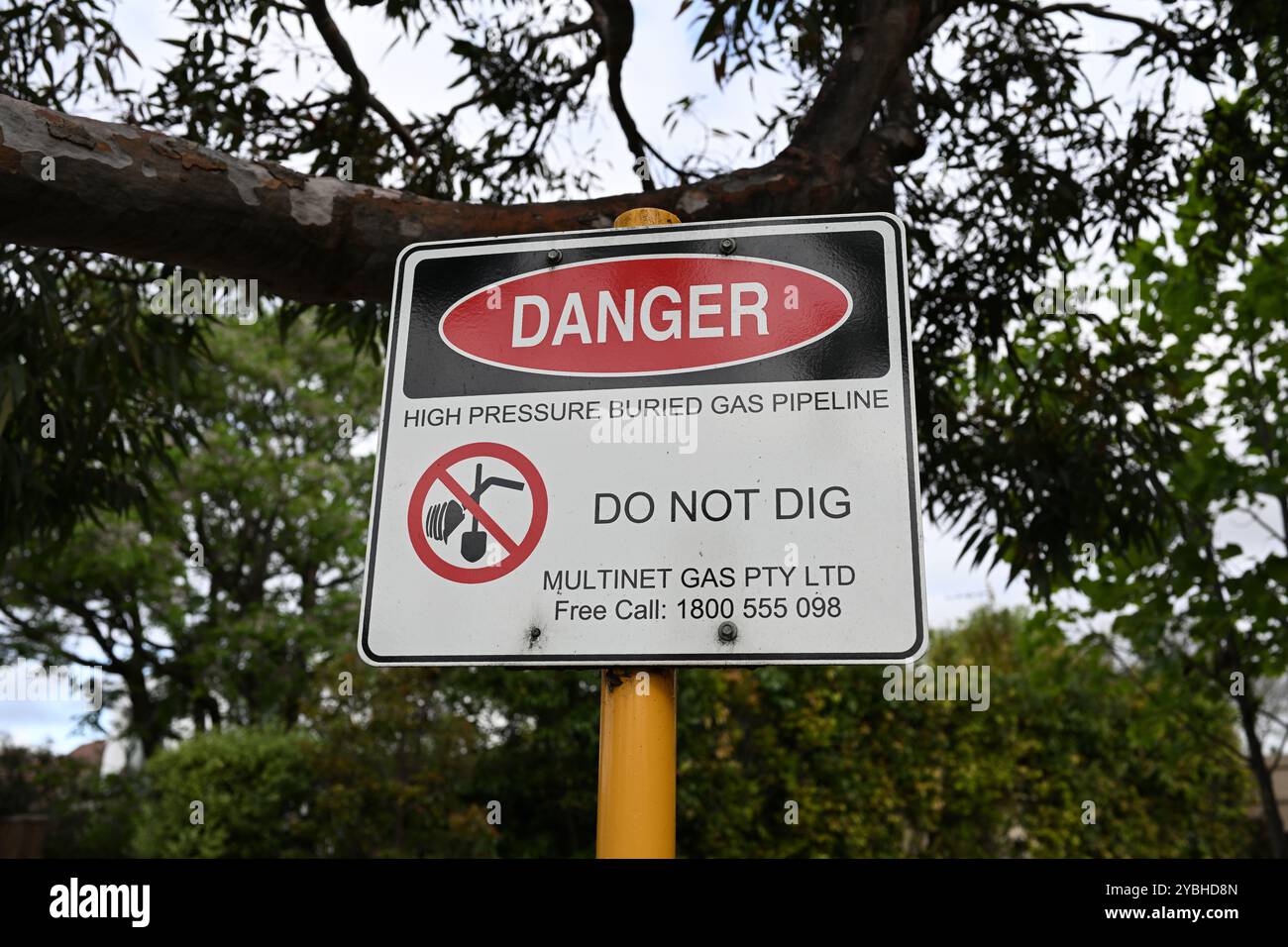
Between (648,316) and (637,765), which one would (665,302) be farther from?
(637,765)

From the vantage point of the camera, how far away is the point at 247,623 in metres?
13.2

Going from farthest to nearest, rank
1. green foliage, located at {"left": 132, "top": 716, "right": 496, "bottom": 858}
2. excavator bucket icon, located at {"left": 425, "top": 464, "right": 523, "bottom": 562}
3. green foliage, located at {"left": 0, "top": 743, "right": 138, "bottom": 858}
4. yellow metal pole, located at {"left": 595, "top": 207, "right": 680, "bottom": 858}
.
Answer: green foliage, located at {"left": 0, "top": 743, "right": 138, "bottom": 858}
green foliage, located at {"left": 132, "top": 716, "right": 496, "bottom": 858}
excavator bucket icon, located at {"left": 425, "top": 464, "right": 523, "bottom": 562}
yellow metal pole, located at {"left": 595, "top": 207, "right": 680, "bottom": 858}

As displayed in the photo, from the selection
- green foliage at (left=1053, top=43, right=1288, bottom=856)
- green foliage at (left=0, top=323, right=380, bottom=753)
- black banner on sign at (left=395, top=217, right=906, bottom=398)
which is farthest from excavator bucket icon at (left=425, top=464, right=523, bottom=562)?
green foliage at (left=0, top=323, right=380, bottom=753)

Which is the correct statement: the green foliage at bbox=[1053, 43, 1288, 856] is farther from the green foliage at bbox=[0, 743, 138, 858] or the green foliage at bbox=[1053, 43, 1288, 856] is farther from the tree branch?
the green foliage at bbox=[0, 743, 138, 858]

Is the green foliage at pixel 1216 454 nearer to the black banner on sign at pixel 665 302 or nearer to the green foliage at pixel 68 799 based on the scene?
the black banner on sign at pixel 665 302

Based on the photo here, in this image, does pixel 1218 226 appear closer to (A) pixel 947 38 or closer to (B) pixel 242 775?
(A) pixel 947 38

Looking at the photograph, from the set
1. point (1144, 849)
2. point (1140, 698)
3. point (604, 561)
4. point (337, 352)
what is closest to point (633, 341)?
point (604, 561)

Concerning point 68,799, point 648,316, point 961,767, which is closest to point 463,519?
point 648,316

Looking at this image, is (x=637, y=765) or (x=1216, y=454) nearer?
(x=637, y=765)

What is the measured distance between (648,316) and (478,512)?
0.37 metres

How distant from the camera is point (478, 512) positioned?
1.36 metres

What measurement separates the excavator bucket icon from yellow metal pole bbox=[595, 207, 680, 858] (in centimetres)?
24

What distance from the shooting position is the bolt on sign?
50.0 inches
